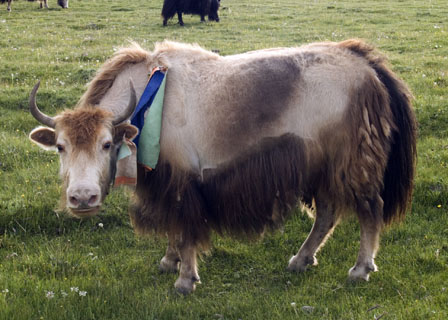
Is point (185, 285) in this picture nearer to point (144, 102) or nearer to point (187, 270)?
point (187, 270)

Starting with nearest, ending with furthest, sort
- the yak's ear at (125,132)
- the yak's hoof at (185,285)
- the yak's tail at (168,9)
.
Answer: the yak's ear at (125,132) < the yak's hoof at (185,285) < the yak's tail at (168,9)

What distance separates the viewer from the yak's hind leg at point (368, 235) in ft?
12.9

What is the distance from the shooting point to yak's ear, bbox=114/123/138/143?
346 centimetres

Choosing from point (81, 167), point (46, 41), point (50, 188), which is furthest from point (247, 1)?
point (81, 167)

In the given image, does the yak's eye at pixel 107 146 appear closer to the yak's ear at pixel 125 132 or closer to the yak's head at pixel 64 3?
the yak's ear at pixel 125 132

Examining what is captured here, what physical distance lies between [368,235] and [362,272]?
0.88 feet

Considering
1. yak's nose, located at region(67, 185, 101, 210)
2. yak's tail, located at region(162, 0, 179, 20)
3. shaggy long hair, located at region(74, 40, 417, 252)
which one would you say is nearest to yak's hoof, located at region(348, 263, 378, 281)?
shaggy long hair, located at region(74, 40, 417, 252)

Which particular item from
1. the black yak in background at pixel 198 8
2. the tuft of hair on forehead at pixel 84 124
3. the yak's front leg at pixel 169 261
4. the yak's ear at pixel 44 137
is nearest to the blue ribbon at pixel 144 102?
the tuft of hair on forehead at pixel 84 124

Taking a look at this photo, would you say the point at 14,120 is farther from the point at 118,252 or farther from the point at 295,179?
the point at 295,179

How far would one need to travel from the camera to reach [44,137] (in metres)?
3.55

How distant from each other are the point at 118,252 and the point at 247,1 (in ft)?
63.2

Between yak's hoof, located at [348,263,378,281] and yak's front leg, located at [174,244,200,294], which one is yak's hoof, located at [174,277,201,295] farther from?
yak's hoof, located at [348,263,378,281]

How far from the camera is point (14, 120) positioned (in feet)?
21.9

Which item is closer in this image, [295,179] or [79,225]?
[295,179]
